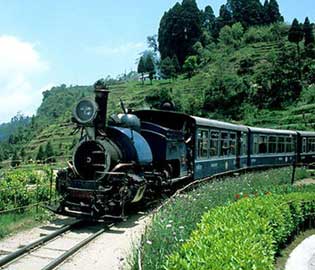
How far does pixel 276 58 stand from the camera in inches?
2862

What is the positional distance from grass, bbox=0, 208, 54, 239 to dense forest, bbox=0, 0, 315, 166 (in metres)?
13.6

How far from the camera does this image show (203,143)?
17484mm

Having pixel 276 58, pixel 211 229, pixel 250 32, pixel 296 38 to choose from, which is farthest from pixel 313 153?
pixel 250 32

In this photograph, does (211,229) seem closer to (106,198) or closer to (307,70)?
(106,198)

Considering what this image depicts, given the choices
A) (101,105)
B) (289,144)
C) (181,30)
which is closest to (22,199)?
(101,105)

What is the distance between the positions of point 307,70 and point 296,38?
20942 millimetres

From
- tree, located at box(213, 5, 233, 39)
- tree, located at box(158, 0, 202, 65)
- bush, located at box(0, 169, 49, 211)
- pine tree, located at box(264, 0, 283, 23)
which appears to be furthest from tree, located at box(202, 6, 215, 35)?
bush, located at box(0, 169, 49, 211)

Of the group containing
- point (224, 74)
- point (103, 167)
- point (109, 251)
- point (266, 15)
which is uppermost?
point (266, 15)

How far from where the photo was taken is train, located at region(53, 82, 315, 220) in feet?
38.1

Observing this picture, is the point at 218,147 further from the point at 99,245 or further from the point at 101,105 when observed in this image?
the point at 99,245

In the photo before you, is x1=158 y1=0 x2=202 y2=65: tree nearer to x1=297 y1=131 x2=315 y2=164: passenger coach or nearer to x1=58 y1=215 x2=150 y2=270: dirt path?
x1=297 y1=131 x2=315 y2=164: passenger coach

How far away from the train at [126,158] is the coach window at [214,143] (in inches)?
1.5

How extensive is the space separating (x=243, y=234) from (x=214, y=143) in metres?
12.2

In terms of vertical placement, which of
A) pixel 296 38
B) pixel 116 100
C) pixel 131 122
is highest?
pixel 296 38
